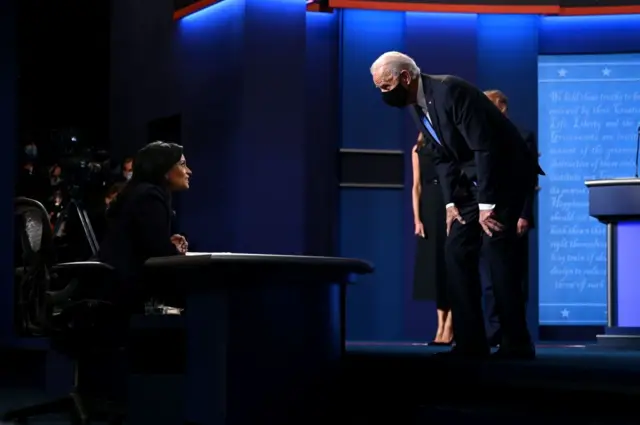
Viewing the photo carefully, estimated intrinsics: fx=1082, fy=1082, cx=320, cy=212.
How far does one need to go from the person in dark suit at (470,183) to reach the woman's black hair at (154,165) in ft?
3.01

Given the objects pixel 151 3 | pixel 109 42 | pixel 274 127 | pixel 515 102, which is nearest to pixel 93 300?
pixel 274 127

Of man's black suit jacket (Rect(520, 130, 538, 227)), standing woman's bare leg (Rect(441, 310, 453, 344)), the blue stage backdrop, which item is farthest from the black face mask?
the blue stage backdrop

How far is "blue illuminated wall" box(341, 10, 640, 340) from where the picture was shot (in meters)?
8.37

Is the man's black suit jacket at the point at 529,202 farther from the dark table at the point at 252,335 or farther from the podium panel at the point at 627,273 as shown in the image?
the dark table at the point at 252,335

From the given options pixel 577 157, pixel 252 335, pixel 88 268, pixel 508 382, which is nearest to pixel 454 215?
pixel 508 382

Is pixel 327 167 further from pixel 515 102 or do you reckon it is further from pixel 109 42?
pixel 109 42

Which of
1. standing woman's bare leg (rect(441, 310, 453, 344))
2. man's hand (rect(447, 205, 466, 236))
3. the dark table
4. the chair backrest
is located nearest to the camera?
the dark table

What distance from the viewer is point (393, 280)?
8.44 m

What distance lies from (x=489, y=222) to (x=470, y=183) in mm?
361

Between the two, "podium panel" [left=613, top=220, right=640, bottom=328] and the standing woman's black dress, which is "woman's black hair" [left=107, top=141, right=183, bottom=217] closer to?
the standing woman's black dress

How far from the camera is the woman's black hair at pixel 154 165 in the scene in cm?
443

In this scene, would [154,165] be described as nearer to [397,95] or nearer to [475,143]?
[397,95]

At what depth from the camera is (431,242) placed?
6.59 meters

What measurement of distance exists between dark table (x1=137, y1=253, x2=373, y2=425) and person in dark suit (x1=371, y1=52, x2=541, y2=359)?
0.77m
